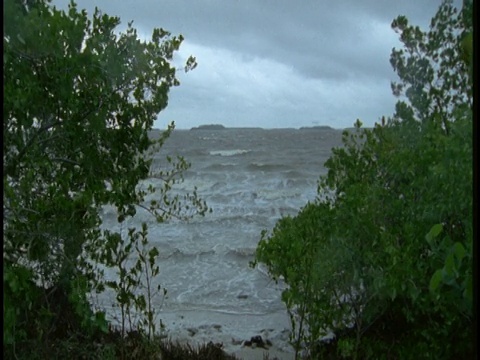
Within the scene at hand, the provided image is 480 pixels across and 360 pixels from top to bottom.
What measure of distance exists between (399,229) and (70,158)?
0.94 m

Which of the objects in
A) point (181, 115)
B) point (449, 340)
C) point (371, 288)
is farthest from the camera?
point (181, 115)

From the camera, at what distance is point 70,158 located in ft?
5.42

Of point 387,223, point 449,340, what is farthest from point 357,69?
point 449,340

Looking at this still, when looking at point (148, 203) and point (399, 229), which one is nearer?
point (399, 229)

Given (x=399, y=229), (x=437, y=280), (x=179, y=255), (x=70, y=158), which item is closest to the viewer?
(x=437, y=280)

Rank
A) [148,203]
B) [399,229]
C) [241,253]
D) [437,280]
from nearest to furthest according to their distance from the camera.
→ [437,280] < [399,229] < [148,203] < [241,253]

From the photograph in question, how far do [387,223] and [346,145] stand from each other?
11.3 inches

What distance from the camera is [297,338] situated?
1.82 m

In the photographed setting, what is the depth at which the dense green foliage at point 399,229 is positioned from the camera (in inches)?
47.3

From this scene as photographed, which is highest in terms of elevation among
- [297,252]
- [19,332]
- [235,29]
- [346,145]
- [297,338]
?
[235,29]

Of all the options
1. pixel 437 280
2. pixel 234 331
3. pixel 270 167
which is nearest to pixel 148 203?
pixel 234 331

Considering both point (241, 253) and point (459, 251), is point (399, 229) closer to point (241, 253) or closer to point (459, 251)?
point (459, 251)

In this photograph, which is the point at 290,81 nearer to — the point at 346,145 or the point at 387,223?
the point at 346,145

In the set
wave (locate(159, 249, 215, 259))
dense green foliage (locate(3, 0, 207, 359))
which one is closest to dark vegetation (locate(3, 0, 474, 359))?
dense green foliage (locate(3, 0, 207, 359))
